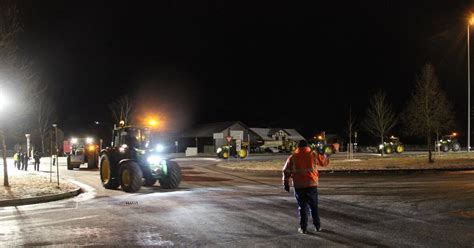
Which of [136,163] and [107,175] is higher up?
[136,163]

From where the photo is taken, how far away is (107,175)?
841 inches

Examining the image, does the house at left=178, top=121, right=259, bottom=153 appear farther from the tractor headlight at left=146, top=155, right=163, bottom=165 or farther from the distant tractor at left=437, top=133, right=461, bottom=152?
the tractor headlight at left=146, top=155, right=163, bottom=165

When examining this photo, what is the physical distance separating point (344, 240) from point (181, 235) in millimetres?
3061

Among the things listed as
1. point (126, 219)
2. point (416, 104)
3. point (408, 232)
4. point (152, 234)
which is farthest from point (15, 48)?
point (416, 104)

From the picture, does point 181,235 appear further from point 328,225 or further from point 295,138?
point 295,138

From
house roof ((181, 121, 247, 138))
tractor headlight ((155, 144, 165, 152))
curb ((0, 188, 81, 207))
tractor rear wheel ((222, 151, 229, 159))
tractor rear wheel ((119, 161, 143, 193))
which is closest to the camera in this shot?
curb ((0, 188, 81, 207))

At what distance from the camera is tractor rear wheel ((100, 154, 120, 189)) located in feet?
67.5

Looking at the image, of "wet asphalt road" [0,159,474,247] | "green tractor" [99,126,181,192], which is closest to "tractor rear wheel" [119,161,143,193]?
"green tractor" [99,126,181,192]

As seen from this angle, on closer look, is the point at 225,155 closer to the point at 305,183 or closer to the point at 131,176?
the point at 131,176

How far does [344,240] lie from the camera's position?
890cm

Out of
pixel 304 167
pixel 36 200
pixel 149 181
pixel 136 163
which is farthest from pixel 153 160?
pixel 304 167

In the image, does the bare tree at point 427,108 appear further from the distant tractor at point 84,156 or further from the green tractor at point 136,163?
the distant tractor at point 84,156

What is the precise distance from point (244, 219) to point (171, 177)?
870cm

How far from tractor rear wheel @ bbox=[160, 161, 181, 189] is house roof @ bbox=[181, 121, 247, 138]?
191 ft
